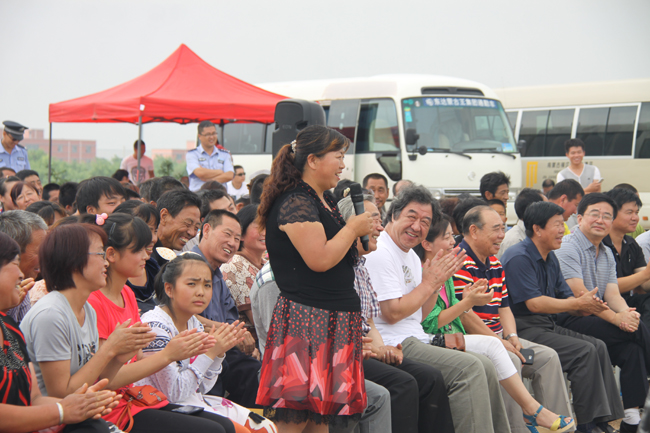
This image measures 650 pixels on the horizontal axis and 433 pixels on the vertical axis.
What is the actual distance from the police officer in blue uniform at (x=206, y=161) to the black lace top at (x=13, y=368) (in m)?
6.31

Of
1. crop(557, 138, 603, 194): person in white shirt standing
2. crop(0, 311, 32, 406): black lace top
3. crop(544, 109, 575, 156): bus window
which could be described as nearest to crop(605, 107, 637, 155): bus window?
crop(544, 109, 575, 156): bus window

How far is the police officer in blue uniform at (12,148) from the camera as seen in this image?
849 centimetres

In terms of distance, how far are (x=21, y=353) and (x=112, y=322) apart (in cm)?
55

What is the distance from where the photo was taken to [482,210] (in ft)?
15.2

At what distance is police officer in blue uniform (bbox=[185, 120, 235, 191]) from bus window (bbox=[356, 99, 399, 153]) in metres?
3.57

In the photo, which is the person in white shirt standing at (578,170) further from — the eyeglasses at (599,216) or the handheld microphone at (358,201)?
the handheld microphone at (358,201)

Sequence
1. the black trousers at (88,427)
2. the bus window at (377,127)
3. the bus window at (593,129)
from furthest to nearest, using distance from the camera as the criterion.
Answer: the bus window at (593,129)
the bus window at (377,127)
the black trousers at (88,427)

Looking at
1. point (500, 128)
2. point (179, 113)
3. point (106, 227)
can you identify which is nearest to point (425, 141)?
point (500, 128)

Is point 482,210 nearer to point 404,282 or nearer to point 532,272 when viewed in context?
point 532,272

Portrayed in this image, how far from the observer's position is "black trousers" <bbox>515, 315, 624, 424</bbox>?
449 cm

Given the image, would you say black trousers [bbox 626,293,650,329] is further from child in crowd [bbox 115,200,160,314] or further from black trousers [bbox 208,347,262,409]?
child in crowd [bbox 115,200,160,314]

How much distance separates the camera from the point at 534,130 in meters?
14.2

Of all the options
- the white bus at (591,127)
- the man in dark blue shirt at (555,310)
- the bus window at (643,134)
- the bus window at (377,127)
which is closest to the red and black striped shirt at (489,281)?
the man in dark blue shirt at (555,310)

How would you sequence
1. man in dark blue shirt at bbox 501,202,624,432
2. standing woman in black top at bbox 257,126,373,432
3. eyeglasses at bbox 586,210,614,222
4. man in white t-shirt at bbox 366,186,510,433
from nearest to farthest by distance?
standing woman in black top at bbox 257,126,373,432
man in white t-shirt at bbox 366,186,510,433
man in dark blue shirt at bbox 501,202,624,432
eyeglasses at bbox 586,210,614,222
